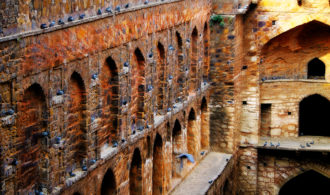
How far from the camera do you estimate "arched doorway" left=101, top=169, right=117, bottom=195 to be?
12.3 metres

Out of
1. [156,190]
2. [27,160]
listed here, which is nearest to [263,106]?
[156,190]

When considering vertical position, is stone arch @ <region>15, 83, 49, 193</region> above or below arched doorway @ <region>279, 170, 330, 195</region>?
above

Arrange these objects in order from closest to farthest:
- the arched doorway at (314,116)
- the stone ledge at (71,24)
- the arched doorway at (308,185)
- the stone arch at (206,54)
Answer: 1. the stone ledge at (71,24)
2. the stone arch at (206,54)
3. the arched doorway at (314,116)
4. the arched doorway at (308,185)

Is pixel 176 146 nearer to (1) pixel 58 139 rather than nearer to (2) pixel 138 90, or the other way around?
(2) pixel 138 90

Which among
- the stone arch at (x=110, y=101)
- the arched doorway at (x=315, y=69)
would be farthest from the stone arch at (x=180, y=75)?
the arched doorway at (x=315, y=69)

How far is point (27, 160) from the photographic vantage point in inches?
377

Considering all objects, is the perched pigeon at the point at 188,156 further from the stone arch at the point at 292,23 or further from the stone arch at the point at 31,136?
the stone arch at the point at 31,136

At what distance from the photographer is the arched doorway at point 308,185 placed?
2149 centimetres

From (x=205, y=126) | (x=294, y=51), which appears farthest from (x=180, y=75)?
(x=294, y=51)

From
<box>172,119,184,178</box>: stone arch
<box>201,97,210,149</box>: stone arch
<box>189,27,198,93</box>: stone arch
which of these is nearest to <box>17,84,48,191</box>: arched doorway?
<box>172,119,184,178</box>: stone arch

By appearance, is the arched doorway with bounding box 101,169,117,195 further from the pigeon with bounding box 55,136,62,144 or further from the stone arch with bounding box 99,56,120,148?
the pigeon with bounding box 55,136,62,144

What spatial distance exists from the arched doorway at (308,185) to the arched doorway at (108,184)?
33.6 feet

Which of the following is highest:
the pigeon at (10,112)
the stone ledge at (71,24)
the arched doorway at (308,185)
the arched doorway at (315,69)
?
the stone ledge at (71,24)

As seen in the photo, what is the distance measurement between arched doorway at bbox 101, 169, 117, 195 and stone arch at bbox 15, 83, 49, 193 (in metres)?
2.43
